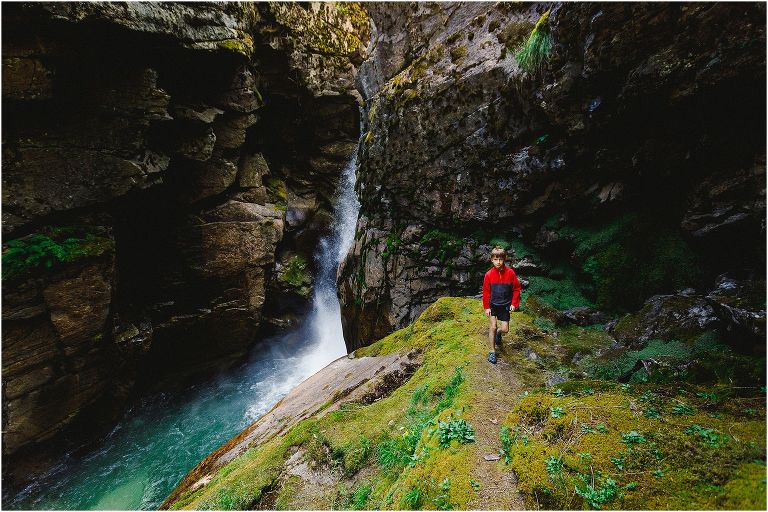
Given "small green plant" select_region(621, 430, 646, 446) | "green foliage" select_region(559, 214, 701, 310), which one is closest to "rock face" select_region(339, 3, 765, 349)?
"green foliage" select_region(559, 214, 701, 310)

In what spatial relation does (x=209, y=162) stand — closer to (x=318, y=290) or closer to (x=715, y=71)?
(x=318, y=290)

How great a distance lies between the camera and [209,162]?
15.5 metres

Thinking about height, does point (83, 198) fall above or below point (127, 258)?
above

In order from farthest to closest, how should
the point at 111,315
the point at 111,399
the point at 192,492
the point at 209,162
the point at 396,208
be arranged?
the point at 209,162 → the point at 111,399 → the point at 111,315 → the point at 396,208 → the point at 192,492

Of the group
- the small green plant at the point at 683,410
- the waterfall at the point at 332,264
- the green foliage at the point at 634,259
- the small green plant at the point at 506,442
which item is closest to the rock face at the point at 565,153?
the green foliage at the point at 634,259

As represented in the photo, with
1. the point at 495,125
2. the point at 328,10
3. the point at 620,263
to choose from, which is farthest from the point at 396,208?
the point at 328,10

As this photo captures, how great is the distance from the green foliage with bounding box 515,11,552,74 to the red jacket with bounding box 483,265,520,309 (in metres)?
5.34

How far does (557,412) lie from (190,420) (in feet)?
54.9

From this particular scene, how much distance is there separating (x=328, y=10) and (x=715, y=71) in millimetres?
19685

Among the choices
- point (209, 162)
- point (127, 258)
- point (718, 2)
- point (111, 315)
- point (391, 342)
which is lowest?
point (391, 342)

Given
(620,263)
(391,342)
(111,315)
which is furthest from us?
(111,315)

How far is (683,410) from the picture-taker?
126 inches

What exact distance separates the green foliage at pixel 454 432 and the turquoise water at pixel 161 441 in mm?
12420

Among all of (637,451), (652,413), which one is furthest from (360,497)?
(652,413)
